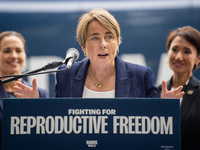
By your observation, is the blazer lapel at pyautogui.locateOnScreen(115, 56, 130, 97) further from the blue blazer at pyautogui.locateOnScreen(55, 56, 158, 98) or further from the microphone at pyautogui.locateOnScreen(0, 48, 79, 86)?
the microphone at pyautogui.locateOnScreen(0, 48, 79, 86)

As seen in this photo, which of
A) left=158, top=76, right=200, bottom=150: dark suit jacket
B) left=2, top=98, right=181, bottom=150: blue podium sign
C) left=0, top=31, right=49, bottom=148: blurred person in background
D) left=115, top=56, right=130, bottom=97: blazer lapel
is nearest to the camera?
left=2, top=98, right=181, bottom=150: blue podium sign

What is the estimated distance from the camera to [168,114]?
120 centimetres

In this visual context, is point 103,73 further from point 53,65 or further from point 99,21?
point 53,65

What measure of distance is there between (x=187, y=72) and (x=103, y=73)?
0.97 m

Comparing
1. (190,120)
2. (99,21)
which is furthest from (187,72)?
(99,21)

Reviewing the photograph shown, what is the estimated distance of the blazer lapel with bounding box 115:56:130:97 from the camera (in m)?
1.70

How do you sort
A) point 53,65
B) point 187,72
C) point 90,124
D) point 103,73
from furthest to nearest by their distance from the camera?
point 187,72, point 103,73, point 53,65, point 90,124

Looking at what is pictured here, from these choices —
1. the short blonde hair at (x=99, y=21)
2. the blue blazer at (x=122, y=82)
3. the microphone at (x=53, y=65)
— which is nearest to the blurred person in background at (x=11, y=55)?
the blue blazer at (x=122, y=82)

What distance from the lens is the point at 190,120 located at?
84.1 inches

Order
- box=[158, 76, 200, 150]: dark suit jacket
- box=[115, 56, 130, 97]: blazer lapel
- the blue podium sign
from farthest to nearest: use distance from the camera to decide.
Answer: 1. box=[158, 76, 200, 150]: dark suit jacket
2. box=[115, 56, 130, 97]: blazer lapel
3. the blue podium sign

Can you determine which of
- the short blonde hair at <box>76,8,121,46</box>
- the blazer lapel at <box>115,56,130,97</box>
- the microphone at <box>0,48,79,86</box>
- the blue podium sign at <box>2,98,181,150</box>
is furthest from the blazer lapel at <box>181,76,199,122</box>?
the microphone at <box>0,48,79,86</box>

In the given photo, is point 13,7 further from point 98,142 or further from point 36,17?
point 98,142

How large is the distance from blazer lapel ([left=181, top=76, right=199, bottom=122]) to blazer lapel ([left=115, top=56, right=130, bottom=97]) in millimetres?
725

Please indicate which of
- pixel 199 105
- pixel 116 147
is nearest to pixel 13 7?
pixel 199 105
